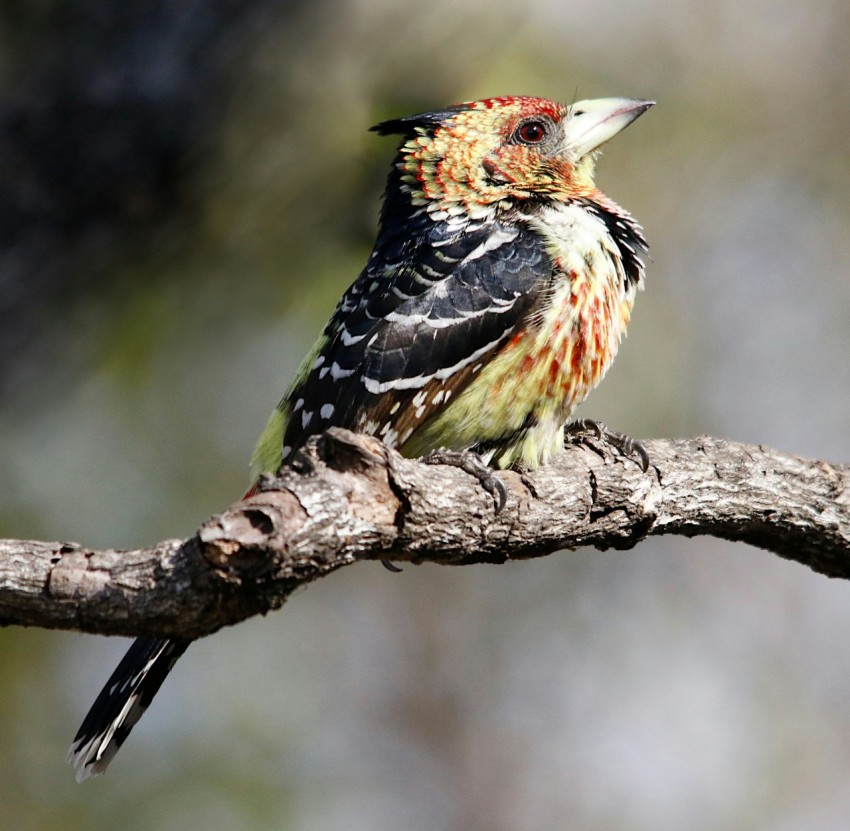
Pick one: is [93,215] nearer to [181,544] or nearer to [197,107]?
[197,107]

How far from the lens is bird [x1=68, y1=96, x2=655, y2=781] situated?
3869 millimetres

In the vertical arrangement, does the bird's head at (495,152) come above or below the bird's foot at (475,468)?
above

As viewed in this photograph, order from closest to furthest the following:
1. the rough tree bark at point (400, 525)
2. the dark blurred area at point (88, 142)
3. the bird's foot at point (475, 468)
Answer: the rough tree bark at point (400, 525) → the bird's foot at point (475, 468) → the dark blurred area at point (88, 142)

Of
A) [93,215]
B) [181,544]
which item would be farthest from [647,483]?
[93,215]

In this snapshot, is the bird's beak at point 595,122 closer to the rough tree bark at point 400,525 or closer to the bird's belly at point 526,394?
the bird's belly at point 526,394

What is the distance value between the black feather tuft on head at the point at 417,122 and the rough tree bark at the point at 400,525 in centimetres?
162

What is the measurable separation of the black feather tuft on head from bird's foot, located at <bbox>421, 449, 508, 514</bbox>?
1.59m

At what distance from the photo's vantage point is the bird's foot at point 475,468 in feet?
10.5

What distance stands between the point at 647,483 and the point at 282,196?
2.93 metres

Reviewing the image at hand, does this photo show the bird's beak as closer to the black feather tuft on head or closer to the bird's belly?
the black feather tuft on head

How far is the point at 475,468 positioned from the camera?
337 centimetres

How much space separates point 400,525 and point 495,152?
2.26 meters

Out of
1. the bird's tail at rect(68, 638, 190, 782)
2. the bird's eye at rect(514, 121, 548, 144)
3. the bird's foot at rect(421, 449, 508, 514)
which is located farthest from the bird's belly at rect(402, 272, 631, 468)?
the bird's tail at rect(68, 638, 190, 782)

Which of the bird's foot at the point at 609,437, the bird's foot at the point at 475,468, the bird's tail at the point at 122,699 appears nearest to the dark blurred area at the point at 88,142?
the bird's tail at the point at 122,699
